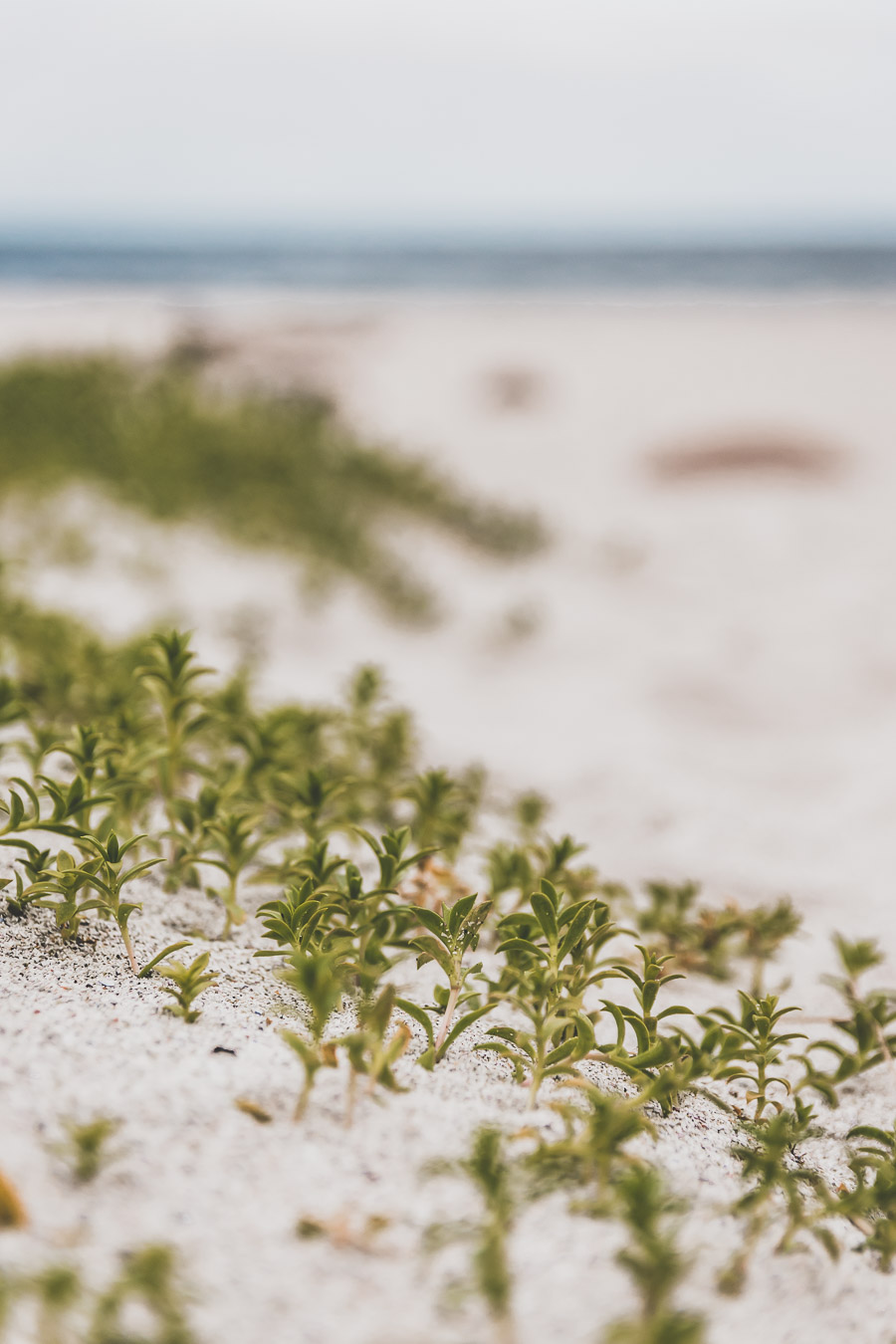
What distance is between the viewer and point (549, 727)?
557cm

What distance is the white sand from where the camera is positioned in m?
1.34

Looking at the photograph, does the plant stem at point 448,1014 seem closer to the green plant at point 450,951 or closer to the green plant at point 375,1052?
the green plant at point 450,951

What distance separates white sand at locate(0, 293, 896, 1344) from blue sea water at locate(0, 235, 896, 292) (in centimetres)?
2241

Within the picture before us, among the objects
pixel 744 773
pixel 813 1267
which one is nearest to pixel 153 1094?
pixel 813 1267

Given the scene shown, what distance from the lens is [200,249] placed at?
5872cm

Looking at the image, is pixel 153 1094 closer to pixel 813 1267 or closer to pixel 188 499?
pixel 813 1267

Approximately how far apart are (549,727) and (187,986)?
397cm

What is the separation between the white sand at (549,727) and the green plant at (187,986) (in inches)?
1.3

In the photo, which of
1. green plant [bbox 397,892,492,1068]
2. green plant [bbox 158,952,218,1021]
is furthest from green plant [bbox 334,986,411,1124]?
green plant [bbox 158,952,218,1021]

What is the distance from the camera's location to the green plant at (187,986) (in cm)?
175

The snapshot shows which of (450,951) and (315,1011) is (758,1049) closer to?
(450,951)

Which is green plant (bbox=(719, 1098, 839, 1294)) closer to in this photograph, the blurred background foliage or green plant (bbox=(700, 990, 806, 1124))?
green plant (bbox=(700, 990, 806, 1124))

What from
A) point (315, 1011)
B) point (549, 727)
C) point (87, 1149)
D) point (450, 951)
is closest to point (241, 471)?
point (549, 727)

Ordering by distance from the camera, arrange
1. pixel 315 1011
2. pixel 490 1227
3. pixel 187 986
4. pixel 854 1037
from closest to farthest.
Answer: pixel 490 1227, pixel 315 1011, pixel 187 986, pixel 854 1037
